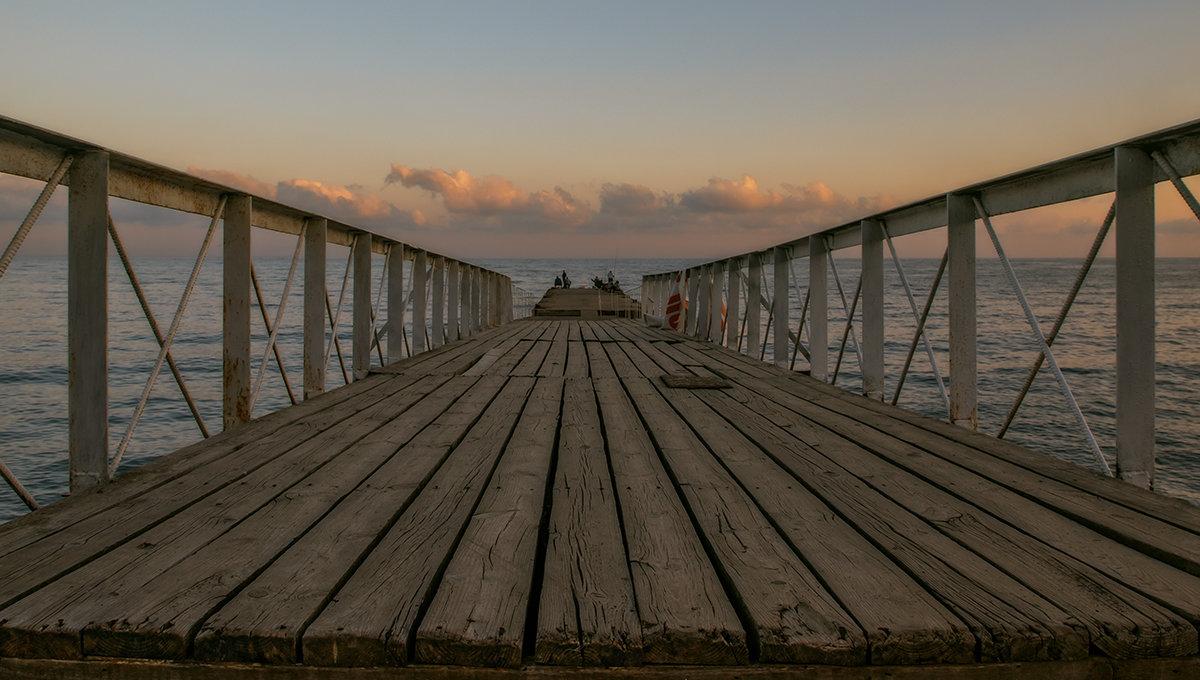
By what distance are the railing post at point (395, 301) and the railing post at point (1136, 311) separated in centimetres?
558

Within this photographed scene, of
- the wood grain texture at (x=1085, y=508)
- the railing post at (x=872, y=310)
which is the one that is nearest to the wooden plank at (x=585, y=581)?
the wood grain texture at (x=1085, y=508)

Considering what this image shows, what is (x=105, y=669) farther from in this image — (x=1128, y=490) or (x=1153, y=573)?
(x=1128, y=490)

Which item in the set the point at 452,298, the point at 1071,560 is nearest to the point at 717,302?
the point at 452,298

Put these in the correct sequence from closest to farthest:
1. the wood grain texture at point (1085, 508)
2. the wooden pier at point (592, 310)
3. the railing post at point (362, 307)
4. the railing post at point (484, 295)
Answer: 1. the wood grain texture at point (1085, 508)
2. the railing post at point (362, 307)
3. the railing post at point (484, 295)
4. the wooden pier at point (592, 310)

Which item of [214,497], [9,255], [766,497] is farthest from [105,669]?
[766,497]

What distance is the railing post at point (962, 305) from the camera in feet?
11.6

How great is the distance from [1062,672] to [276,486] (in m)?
2.30

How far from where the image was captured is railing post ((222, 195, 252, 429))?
11.5ft

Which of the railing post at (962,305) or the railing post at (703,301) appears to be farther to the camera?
the railing post at (703,301)

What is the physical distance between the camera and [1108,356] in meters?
15.4

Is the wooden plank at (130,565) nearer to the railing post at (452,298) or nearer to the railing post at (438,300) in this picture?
the railing post at (438,300)

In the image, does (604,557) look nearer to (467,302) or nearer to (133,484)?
(133,484)

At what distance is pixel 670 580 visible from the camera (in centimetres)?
160

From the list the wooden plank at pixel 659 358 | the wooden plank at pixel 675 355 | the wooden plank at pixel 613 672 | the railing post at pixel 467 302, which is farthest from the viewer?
the railing post at pixel 467 302
